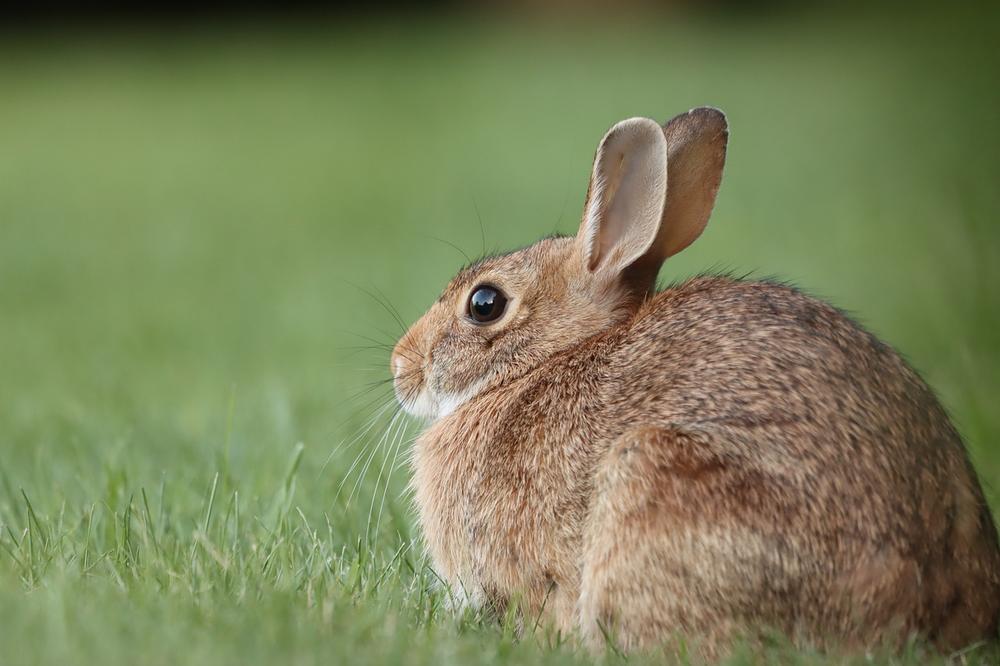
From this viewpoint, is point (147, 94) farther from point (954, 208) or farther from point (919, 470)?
point (919, 470)

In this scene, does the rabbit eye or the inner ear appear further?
the rabbit eye

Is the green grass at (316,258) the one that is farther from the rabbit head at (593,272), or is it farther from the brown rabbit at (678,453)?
the rabbit head at (593,272)

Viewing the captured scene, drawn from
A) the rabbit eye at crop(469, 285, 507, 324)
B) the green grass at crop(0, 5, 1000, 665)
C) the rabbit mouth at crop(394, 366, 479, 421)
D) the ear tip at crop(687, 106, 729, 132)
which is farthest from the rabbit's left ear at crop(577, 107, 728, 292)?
the green grass at crop(0, 5, 1000, 665)

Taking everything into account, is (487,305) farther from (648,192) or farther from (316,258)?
(316,258)

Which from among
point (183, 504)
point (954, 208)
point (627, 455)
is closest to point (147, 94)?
point (954, 208)

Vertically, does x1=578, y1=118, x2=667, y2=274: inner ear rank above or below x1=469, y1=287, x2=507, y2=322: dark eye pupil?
above

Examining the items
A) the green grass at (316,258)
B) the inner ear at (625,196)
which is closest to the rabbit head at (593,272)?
the inner ear at (625,196)

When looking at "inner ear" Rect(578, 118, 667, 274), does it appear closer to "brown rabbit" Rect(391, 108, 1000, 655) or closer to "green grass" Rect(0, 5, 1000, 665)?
"brown rabbit" Rect(391, 108, 1000, 655)
